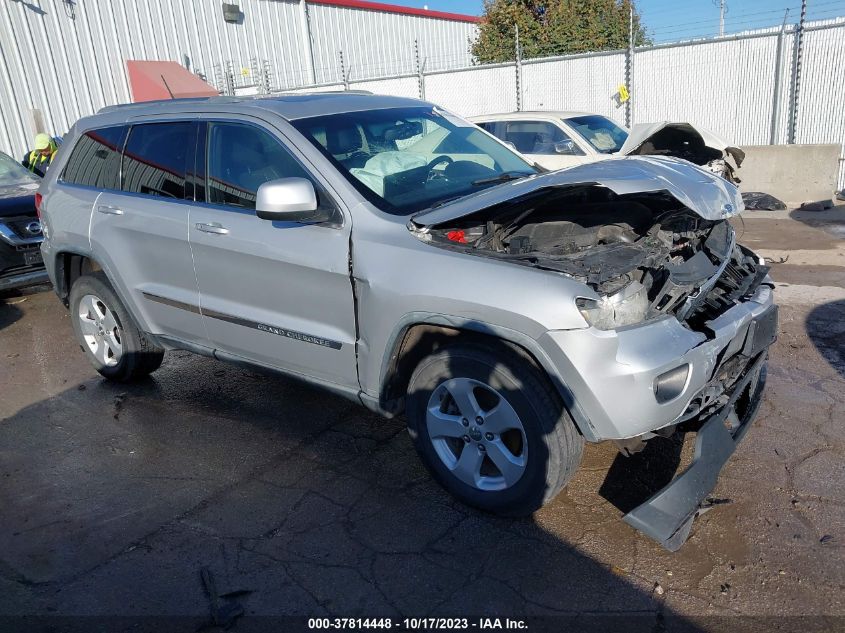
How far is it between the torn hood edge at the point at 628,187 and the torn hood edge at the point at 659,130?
242 cm

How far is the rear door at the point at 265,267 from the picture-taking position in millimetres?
3367

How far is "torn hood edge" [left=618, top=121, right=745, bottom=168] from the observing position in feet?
18.7

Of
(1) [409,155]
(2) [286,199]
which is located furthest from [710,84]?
(2) [286,199]

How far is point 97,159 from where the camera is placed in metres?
4.70

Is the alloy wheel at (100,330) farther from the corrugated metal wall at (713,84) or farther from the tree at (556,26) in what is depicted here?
the tree at (556,26)

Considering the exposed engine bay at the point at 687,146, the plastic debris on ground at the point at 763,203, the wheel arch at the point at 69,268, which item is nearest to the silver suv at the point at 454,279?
the wheel arch at the point at 69,268

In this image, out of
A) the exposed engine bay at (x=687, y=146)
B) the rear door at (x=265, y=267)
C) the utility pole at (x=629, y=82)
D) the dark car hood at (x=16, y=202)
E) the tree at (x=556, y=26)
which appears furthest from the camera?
the tree at (x=556, y=26)

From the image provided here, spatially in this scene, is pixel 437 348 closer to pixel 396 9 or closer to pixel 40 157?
pixel 40 157

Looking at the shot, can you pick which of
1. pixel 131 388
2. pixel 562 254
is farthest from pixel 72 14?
pixel 562 254

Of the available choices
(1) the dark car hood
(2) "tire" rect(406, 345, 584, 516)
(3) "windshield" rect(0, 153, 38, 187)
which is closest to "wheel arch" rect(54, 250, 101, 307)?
(1) the dark car hood

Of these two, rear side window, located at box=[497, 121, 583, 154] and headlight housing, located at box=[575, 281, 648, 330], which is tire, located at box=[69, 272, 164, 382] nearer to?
headlight housing, located at box=[575, 281, 648, 330]

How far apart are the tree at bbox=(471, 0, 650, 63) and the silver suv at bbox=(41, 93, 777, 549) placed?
19008 millimetres

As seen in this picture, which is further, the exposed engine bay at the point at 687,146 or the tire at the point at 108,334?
the exposed engine bay at the point at 687,146

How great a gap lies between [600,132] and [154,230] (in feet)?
26.3
